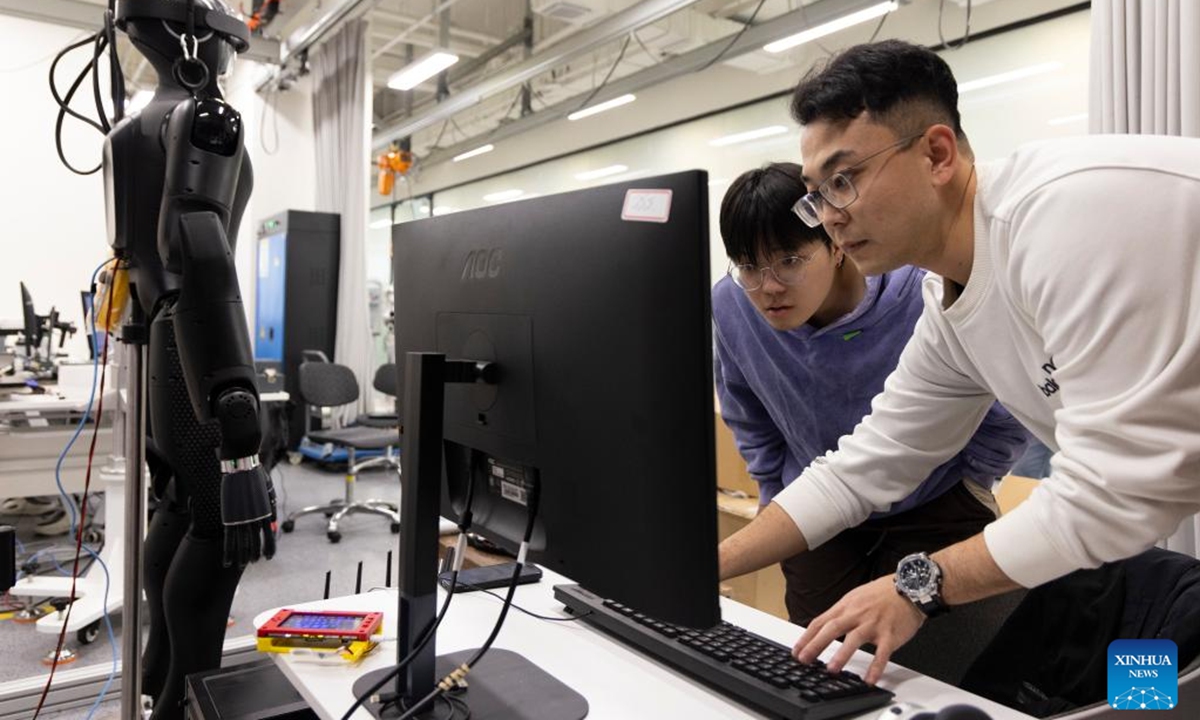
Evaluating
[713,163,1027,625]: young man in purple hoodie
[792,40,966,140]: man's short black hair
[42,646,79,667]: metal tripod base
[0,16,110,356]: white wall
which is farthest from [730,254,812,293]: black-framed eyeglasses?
[0,16,110,356]: white wall

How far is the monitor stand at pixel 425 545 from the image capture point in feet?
2.71

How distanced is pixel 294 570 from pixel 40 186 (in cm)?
374

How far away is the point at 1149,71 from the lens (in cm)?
171

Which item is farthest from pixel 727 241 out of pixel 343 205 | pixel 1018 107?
pixel 343 205

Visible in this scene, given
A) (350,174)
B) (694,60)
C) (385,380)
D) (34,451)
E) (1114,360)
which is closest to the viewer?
(1114,360)

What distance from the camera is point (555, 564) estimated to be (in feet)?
2.66

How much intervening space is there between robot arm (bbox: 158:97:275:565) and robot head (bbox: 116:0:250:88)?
129mm

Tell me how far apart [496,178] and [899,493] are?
8565 millimetres

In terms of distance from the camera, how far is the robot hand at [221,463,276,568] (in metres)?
1.29

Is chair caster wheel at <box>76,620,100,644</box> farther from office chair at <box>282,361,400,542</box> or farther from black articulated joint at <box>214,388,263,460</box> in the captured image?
black articulated joint at <box>214,388,263,460</box>

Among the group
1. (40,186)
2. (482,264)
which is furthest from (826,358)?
(40,186)

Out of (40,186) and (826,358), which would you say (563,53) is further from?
(826,358)

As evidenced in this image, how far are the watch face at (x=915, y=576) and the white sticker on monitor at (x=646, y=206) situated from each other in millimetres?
541

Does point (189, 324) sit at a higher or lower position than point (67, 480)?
higher
